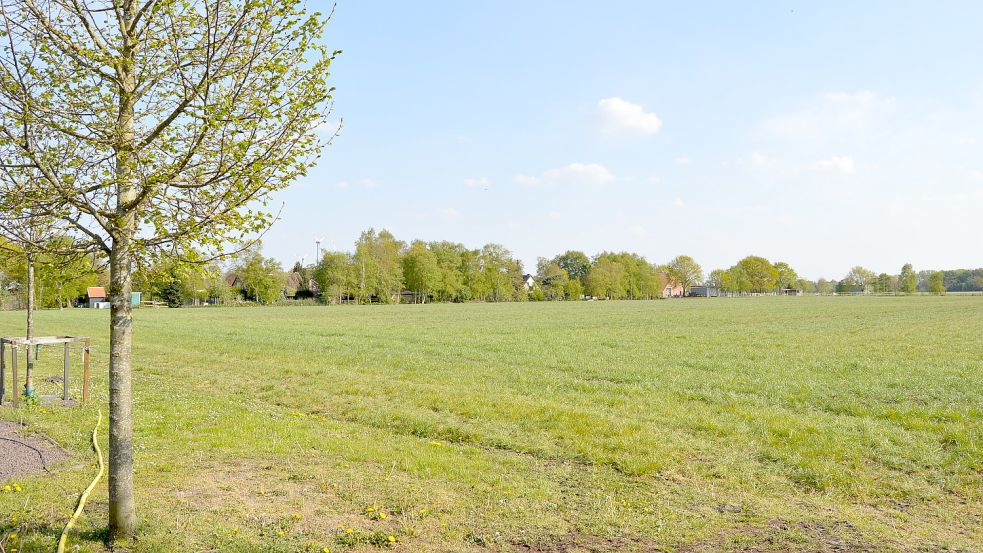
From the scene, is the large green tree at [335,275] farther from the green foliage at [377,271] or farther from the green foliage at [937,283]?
the green foliage at [937,283]

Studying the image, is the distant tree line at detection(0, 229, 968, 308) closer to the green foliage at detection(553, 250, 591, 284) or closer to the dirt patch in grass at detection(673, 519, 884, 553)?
the green foliage at detection(553, 250, 591, 284)

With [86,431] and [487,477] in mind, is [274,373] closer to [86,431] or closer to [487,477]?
[86,431]

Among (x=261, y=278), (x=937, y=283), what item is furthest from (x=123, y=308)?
(x=937, y=283)

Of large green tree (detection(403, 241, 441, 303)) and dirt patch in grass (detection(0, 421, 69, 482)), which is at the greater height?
large green tree (detection(403, 241, 441, 303))

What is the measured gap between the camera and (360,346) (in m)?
26.6

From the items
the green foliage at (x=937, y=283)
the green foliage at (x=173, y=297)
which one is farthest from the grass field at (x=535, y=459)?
the green foliage at (x=937, y=283)

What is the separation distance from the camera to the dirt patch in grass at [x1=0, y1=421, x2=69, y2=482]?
796cm

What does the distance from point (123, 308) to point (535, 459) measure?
6129 millimetres

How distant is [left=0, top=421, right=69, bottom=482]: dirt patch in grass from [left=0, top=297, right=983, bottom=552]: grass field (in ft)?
1.06

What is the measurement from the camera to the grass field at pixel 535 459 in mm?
6328

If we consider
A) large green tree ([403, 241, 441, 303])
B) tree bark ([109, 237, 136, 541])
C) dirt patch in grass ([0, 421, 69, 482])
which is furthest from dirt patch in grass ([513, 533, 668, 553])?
large green tree ([403, 241, 441, 303])

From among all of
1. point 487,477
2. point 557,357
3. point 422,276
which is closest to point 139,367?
point 557,357

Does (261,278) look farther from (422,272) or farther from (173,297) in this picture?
(422,272)

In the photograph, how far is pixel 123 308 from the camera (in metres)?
5.51
